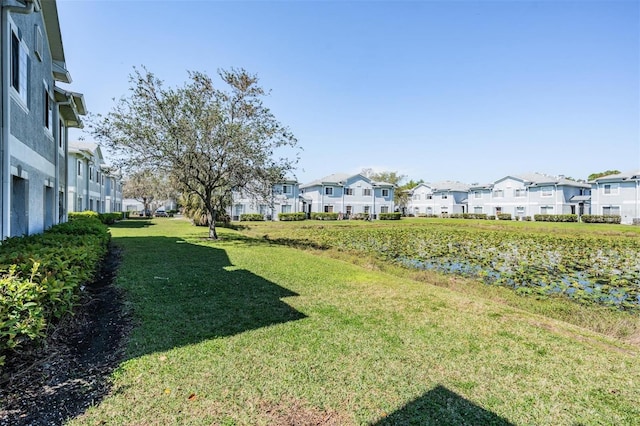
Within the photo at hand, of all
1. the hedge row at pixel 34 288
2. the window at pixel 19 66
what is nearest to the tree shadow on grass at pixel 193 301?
the hedge row at pixel 34 288

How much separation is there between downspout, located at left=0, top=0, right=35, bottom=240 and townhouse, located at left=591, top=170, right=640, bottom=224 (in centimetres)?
4866

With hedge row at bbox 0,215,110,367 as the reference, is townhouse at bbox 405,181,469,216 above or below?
above

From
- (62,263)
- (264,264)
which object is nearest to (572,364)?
(62,263)

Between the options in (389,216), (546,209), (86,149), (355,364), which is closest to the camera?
(355,364)

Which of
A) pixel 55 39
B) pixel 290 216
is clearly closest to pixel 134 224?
pixel 290 216

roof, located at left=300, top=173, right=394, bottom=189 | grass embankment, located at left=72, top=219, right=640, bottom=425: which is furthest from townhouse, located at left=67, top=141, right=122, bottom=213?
roof, located at left=300, top=173, right=394, bottom=189

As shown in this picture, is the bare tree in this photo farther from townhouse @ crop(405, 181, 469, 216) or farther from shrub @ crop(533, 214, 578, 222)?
townhouse @ crop(405, 181, 469, 216)

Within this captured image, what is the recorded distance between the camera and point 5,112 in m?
5.91

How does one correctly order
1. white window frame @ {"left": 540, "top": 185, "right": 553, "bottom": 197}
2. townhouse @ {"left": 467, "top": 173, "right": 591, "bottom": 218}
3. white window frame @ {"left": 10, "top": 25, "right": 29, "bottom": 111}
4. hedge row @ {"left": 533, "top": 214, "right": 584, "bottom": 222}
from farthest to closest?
white window frame @ {"left": 540, "top": 185, "right": 553, "bottom": 197}
townhouse @ {"left": 467, "top": 173, "right": 591, "bottom": 218}
hedge row @ {"left": 533, "top": 214, "right": 584, "bottom": 222}
white window frame @ {"left": 10, "top": 25, "right": 29, "bottom": 111}

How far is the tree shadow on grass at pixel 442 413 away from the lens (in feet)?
9.65

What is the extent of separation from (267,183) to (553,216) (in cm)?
3953

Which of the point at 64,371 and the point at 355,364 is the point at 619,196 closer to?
the point at 355,364

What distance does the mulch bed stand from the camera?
9.36 feet

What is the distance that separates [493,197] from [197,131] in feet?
160
